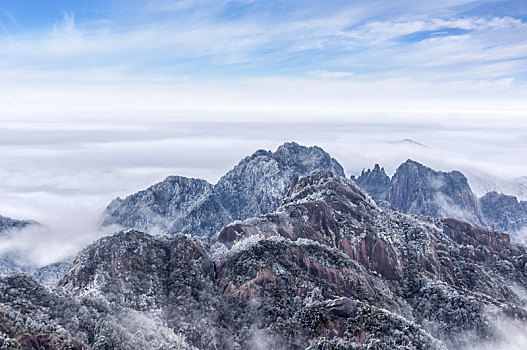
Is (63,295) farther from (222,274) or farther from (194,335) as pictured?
(222,274)

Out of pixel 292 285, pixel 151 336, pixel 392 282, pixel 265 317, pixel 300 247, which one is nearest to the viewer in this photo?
pixel 151 336

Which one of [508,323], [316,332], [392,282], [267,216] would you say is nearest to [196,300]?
[316,332]

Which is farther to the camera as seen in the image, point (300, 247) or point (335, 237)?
point (335, 237)

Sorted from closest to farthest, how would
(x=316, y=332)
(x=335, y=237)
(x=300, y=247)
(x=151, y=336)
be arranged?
(x=151, y=336), (x=316, y=332), (x=300, y=247), (x=335, y=237)

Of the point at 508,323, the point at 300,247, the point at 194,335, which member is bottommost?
the point at 508,323

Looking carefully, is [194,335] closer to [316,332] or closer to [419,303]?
[316,332]

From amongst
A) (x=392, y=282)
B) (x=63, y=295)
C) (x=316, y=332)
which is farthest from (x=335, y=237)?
(x=63, y=295)

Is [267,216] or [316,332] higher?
[267,216]
